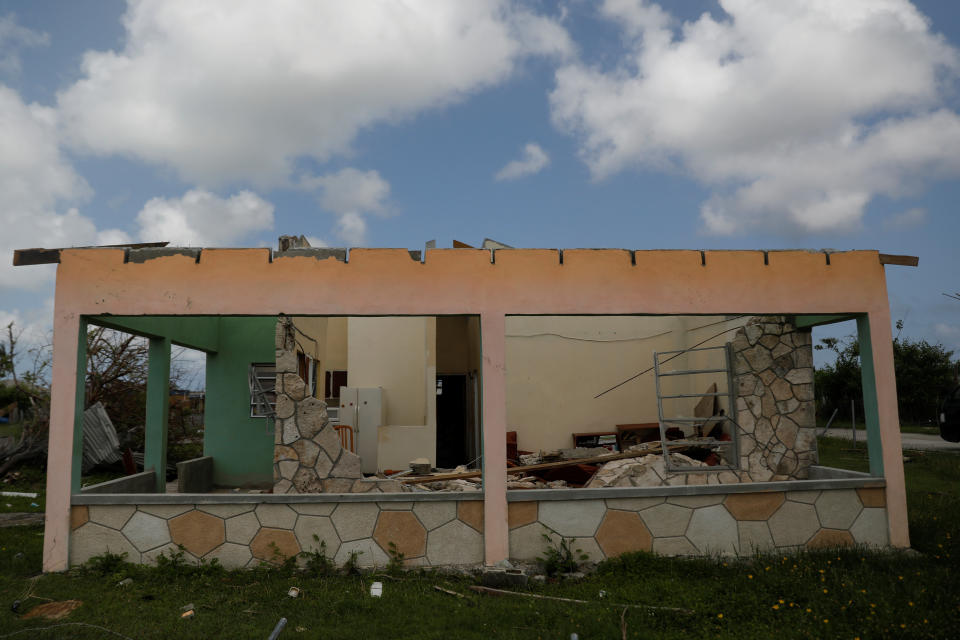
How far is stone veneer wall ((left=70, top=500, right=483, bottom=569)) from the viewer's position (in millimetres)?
6633

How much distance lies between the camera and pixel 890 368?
747cm

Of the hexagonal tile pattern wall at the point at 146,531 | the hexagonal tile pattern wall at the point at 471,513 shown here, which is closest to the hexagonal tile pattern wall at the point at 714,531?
the hexagonal tile pattern wall at the point at 471,513

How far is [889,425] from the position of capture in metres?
7.33

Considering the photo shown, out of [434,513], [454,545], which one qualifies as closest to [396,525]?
[434,513]

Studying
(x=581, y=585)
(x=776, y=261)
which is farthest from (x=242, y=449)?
(x=776, y=261)

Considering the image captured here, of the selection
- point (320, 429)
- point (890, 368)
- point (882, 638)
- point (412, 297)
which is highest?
point (412, 297)

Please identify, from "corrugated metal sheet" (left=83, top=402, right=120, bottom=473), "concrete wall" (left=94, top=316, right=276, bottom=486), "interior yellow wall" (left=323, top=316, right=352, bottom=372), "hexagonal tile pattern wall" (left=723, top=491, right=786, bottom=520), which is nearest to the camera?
"hexagonal tile pattern wall" (left=723, top=491, right=786, bottom=520)

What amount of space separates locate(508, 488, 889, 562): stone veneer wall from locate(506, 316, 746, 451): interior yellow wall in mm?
6788

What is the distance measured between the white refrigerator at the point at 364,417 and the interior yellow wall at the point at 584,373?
2896 mm

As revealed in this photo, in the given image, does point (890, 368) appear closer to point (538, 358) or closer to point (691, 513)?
point (691, 513)

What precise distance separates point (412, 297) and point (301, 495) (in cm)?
236

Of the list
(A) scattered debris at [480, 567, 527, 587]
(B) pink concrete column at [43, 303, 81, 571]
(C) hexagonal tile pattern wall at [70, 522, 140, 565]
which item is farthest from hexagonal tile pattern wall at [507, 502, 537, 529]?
(B) pink concrete column at [43, 303, 81, 571]

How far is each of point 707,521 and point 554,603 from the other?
2.23 meters

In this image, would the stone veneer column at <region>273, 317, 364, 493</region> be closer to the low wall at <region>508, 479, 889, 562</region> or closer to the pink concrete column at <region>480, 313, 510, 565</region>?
the pink concrete column at <region>480, 313, 510, 565</region>
